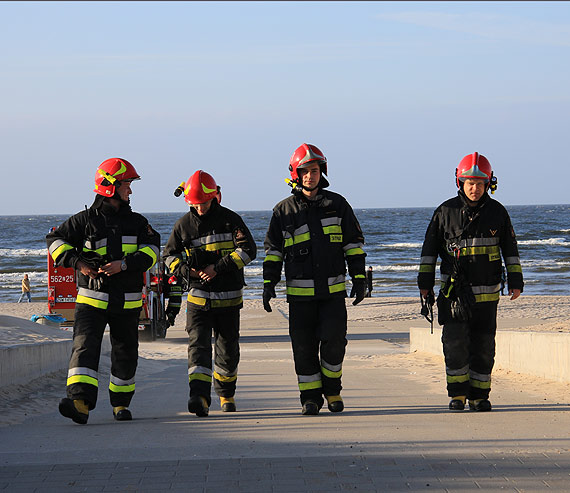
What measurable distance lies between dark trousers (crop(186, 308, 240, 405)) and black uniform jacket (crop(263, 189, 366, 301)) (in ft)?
1.81

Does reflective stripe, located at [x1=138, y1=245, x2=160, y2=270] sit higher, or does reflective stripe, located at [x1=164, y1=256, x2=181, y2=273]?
reflective stripe, located at [x1=138, y1=245, x2=160, y2=270]

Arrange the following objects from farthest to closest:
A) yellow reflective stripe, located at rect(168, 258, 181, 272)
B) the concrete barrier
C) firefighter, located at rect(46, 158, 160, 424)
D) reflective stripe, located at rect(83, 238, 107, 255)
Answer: the concrete barrier → yellow reflective stripe, located at rect(168, 258, 181, 272) → reflective stripe, located at rect(83, 238, 107, 255) → firefighter, located at rect(46, 158, 160, 424)

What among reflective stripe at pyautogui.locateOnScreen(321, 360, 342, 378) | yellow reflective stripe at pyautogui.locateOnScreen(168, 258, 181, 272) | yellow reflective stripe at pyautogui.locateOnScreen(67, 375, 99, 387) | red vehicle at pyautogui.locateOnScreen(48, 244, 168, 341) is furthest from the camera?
red vehicle at pyautogui.locateOnScreen(48, 244, 168, 341)

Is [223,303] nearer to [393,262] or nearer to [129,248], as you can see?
[129,248]

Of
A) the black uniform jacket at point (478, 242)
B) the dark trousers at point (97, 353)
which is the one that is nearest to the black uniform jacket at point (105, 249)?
the dark trousers at point (97, 353)

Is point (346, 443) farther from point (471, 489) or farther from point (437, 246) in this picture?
point (437, 246)

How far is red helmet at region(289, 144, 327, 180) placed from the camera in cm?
775

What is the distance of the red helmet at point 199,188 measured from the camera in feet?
25.6

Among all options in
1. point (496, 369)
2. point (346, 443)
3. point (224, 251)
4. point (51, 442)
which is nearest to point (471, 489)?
point (346, 443)

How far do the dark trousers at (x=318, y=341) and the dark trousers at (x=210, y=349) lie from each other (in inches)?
21.1

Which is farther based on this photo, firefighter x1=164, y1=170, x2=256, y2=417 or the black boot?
firefighter x1=164, y1=170, x2=256, y2=417

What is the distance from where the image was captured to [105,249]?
24.8 feet

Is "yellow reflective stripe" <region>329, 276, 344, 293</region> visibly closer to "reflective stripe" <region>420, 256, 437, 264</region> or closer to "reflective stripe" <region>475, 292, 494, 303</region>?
"reflective stripe" <region>420, 256, 437, 264</region>

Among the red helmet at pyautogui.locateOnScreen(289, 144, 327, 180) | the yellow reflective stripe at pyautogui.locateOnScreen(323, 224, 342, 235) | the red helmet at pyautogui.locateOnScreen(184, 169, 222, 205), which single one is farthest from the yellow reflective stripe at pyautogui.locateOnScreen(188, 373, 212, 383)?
the red helmet at pyautogui.locateOnScreen(289, 144, 327, 180)
